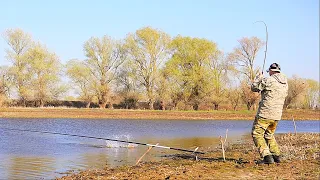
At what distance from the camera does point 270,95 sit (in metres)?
9.06

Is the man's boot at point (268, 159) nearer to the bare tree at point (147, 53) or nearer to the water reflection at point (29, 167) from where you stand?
the water reflection at point (29, 167)

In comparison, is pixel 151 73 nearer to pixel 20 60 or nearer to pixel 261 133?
pixel 20 60

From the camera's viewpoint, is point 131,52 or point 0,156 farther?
point 131,52

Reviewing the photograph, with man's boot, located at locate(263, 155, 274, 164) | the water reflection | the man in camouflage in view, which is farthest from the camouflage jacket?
the water reflection

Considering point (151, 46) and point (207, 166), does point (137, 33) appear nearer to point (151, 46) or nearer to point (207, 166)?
point (151, 46)

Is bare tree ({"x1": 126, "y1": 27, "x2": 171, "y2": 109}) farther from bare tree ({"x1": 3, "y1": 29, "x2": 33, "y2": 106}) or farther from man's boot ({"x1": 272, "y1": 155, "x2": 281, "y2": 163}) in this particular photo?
man's boot ({"x1": 272, "y1": 155, "x2": 281, "y2": 163})

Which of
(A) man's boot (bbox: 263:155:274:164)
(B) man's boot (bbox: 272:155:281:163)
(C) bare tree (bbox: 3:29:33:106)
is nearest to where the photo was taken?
(A) man's boot (bbox: 263:155:274:164)

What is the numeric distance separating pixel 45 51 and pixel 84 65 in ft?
21.6

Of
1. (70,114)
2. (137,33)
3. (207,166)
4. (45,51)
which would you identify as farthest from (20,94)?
(207,166)

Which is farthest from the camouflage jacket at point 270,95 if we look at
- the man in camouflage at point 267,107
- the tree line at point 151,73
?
the tree line at point 151,73

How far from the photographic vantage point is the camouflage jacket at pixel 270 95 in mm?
9055

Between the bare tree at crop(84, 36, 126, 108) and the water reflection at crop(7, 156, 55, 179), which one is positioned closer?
the water reflection at crop(7, 156, 55, 179)

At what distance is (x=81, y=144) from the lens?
17.8 metres

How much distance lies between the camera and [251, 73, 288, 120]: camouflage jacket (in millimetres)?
9055
